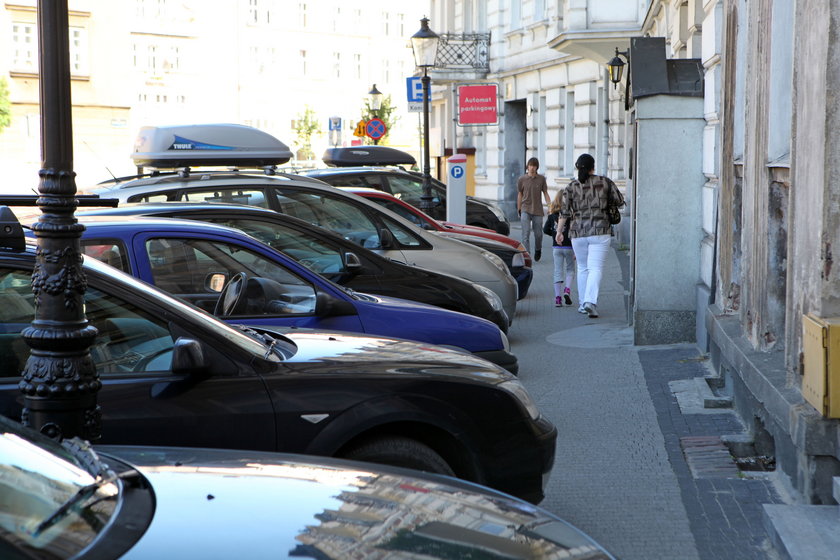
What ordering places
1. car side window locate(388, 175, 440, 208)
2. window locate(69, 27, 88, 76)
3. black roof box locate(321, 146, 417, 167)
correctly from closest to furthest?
1. car side window locate(388, 175, 440, 208)
2. black roof box locate(321, 146, 417, 167)
3. window locate(69, 27, 88, 76)

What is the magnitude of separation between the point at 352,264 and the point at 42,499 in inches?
236

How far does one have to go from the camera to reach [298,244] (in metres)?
8.88

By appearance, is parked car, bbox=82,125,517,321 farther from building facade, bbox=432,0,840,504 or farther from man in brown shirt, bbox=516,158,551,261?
man in brown shirt, bbox=516,158,551,261

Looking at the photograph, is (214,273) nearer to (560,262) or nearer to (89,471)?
(89,471)

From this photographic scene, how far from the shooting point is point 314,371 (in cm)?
480

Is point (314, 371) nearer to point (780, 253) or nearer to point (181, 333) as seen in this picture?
point (181, 333)

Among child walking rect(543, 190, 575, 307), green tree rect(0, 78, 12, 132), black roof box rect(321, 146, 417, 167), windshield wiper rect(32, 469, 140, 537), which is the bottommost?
child walking rect(543, 190, 575, 307)

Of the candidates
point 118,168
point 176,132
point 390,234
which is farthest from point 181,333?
point 118,168

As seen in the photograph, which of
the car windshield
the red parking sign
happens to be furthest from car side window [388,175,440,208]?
the car windshield

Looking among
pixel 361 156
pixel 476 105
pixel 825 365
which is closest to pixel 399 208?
pixel 476 105

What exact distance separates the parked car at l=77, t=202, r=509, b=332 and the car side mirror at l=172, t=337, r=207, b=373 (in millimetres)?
3915

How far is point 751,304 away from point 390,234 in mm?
4176

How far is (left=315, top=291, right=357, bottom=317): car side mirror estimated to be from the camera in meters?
6.92

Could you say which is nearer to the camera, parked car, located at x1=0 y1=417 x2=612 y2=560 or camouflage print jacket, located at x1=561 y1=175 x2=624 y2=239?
parked car, located at x1=0 y1=417 x2=612 y2=560
